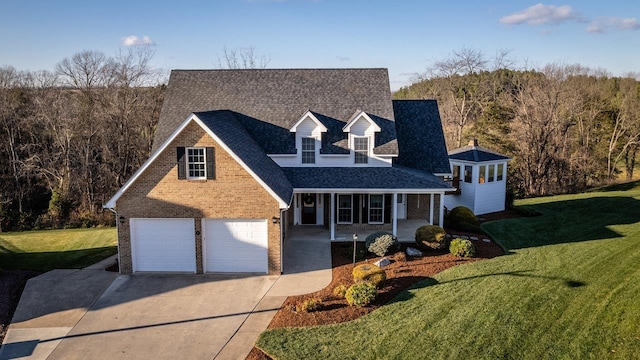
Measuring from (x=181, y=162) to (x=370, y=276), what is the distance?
8403mm

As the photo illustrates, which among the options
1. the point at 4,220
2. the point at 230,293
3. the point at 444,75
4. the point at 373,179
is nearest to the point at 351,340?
the point at 230,293

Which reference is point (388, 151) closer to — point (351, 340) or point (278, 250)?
point (278, 250)

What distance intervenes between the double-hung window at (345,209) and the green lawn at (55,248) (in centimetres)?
1135

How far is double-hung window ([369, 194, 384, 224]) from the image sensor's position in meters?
23.2

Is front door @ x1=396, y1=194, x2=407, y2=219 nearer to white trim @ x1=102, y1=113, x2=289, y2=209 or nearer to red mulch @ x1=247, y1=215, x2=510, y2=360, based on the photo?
red mulch @ x1=247, y1=215, x2=510, y2=360

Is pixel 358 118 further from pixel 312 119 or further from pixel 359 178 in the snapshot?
pixel 359 178

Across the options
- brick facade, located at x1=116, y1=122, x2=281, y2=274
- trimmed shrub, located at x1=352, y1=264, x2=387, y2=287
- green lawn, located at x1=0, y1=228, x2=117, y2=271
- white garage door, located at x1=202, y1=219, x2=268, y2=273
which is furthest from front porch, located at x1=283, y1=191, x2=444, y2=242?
green lawn, located at x1=0, y1=228, x2=117, y2=271

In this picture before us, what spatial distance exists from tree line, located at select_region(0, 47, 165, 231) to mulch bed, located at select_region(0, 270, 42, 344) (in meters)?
13.3

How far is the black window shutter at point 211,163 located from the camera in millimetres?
17453

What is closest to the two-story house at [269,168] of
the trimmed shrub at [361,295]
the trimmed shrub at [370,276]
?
the trimmed shrub at [370,276]

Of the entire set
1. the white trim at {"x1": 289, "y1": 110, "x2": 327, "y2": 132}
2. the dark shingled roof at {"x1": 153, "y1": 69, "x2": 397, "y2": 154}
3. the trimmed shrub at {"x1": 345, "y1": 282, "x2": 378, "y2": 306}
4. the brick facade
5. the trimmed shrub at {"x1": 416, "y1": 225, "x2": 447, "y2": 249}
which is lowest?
the trimmed shrub at {"x1": 345, "y1": 282, "x2": 378, "y2": 306}

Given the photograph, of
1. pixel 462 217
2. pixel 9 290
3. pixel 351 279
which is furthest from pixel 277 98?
pixel 9 290

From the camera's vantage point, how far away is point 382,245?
1889 cm

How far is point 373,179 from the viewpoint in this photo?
2173cm
